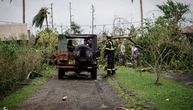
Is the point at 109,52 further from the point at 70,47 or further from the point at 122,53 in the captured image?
the point at 122,53

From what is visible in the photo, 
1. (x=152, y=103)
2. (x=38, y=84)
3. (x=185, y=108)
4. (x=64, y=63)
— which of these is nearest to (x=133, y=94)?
(x=152, y=103)

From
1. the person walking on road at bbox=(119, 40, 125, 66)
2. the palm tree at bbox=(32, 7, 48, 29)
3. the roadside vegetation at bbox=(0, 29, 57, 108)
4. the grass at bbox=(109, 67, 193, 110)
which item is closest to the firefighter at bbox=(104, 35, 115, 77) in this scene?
the roadside vegetation at bbox=(0, 29, 57, 108)

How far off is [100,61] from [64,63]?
44.2ft

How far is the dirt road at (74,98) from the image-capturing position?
15.9m

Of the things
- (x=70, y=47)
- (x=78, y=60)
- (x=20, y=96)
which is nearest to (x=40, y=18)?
(x=70, y=47)

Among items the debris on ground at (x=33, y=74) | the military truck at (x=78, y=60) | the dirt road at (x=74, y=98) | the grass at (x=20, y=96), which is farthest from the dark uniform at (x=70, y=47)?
the dirt road at (x=74, y=98)

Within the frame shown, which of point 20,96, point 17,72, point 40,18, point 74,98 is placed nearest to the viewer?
point 74,98

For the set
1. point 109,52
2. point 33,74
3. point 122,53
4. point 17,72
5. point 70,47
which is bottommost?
point 33,74

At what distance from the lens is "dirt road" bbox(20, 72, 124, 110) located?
15864 mm

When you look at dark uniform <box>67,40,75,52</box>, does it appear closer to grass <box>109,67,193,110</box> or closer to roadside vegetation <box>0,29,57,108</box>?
roadside vegetation <box>0,29,57,108</box>

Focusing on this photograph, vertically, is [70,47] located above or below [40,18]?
below

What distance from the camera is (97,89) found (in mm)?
21578

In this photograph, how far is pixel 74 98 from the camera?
18062mm

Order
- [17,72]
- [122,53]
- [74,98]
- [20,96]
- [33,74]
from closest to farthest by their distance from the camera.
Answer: [74,98], [20,96], [17,72], [33,74], [122,53]
